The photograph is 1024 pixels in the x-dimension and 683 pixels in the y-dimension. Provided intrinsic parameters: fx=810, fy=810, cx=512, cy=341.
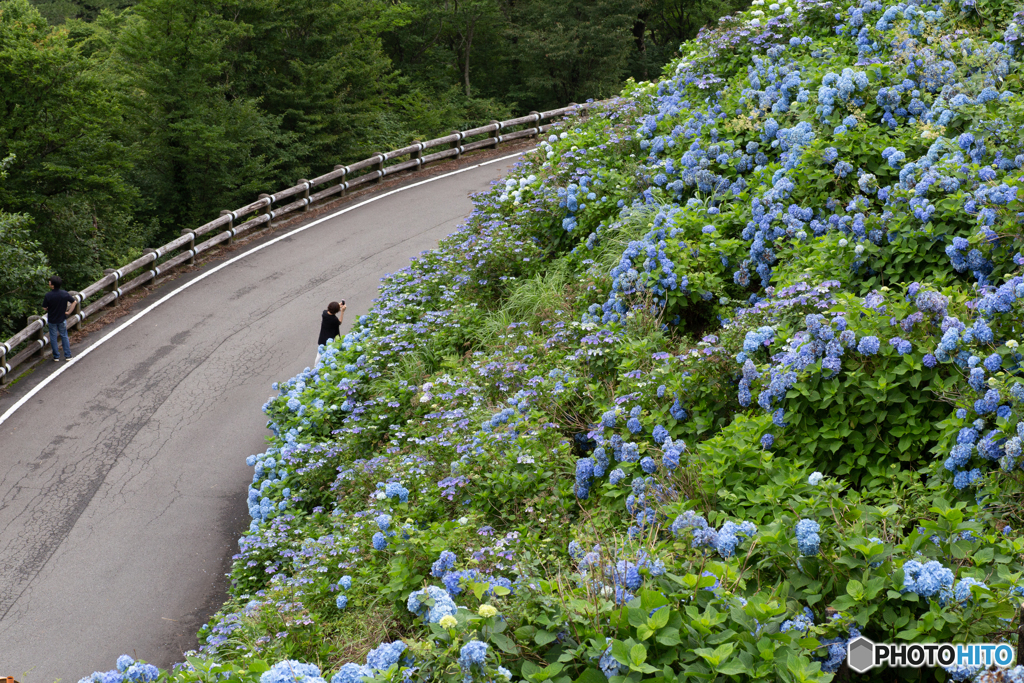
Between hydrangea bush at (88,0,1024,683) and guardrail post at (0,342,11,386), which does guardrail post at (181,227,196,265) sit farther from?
hydrangea bush at (88,0,1024,683)

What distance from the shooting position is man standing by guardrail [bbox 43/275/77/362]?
14.3 m

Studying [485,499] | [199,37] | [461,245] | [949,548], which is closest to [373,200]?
[199,37]

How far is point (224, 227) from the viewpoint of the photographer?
21938mm

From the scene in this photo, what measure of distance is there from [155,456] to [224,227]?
11.5 metres

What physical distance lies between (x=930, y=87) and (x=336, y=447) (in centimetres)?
738

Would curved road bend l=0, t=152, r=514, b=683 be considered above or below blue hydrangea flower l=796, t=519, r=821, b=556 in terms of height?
below

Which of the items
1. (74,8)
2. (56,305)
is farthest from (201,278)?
(74,8)

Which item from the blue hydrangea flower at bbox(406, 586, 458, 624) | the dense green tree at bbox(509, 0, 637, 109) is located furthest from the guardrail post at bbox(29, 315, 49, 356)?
the dense green tree at bbox(509, 0, 637, 109)

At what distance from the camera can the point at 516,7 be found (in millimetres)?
32375

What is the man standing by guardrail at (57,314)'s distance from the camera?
14.3 meters

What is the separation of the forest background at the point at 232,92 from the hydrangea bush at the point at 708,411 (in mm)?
11137

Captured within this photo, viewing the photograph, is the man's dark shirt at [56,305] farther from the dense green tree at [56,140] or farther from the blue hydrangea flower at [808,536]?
the blue hydrangea flower at [808,536]

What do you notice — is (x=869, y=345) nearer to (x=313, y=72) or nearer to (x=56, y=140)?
(x=56, y=140)

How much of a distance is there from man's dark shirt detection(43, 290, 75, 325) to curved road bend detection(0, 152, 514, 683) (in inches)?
32.6
